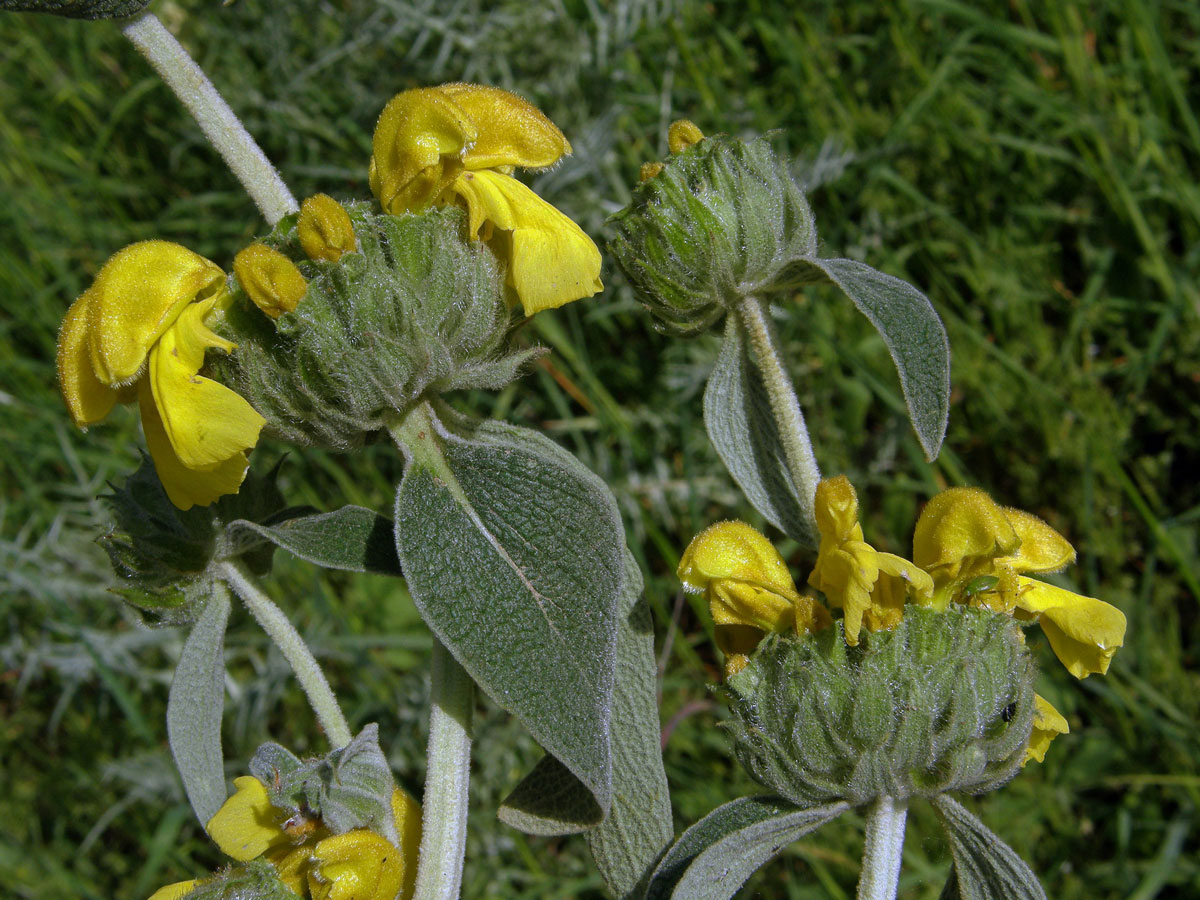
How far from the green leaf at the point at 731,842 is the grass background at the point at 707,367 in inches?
34.0

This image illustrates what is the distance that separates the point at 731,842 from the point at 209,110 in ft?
2.21

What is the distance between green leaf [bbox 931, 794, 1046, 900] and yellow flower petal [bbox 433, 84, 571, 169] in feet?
1.86

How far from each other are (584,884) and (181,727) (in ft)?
3.11

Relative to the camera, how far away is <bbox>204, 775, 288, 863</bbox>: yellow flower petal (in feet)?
2.64

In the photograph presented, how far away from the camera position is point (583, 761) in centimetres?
65

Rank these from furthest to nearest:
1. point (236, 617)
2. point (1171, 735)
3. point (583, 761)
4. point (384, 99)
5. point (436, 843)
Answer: point (384, 99)
point (1171, 735)
point (236, 617)
point (436, 843)
point (583, 761)

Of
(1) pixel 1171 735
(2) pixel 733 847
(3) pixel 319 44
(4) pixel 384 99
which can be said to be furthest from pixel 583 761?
(3) pixel 319 44

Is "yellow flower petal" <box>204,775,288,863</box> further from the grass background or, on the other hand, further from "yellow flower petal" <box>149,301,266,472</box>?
the grass background

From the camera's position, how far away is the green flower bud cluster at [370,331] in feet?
2.23

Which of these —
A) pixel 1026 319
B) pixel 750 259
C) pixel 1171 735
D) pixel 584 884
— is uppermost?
pixel 750 259

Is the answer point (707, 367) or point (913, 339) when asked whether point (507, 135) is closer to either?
point (913, 339)

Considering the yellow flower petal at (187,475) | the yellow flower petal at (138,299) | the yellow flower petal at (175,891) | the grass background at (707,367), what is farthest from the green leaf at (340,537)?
the grass background at (707,367)

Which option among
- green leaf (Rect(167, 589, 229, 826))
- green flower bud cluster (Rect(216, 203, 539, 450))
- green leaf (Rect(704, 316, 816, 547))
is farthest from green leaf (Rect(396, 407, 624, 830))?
green leaf (Rect(167, 589, 229, 826))

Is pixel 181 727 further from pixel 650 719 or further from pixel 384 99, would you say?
pixel 384 99
